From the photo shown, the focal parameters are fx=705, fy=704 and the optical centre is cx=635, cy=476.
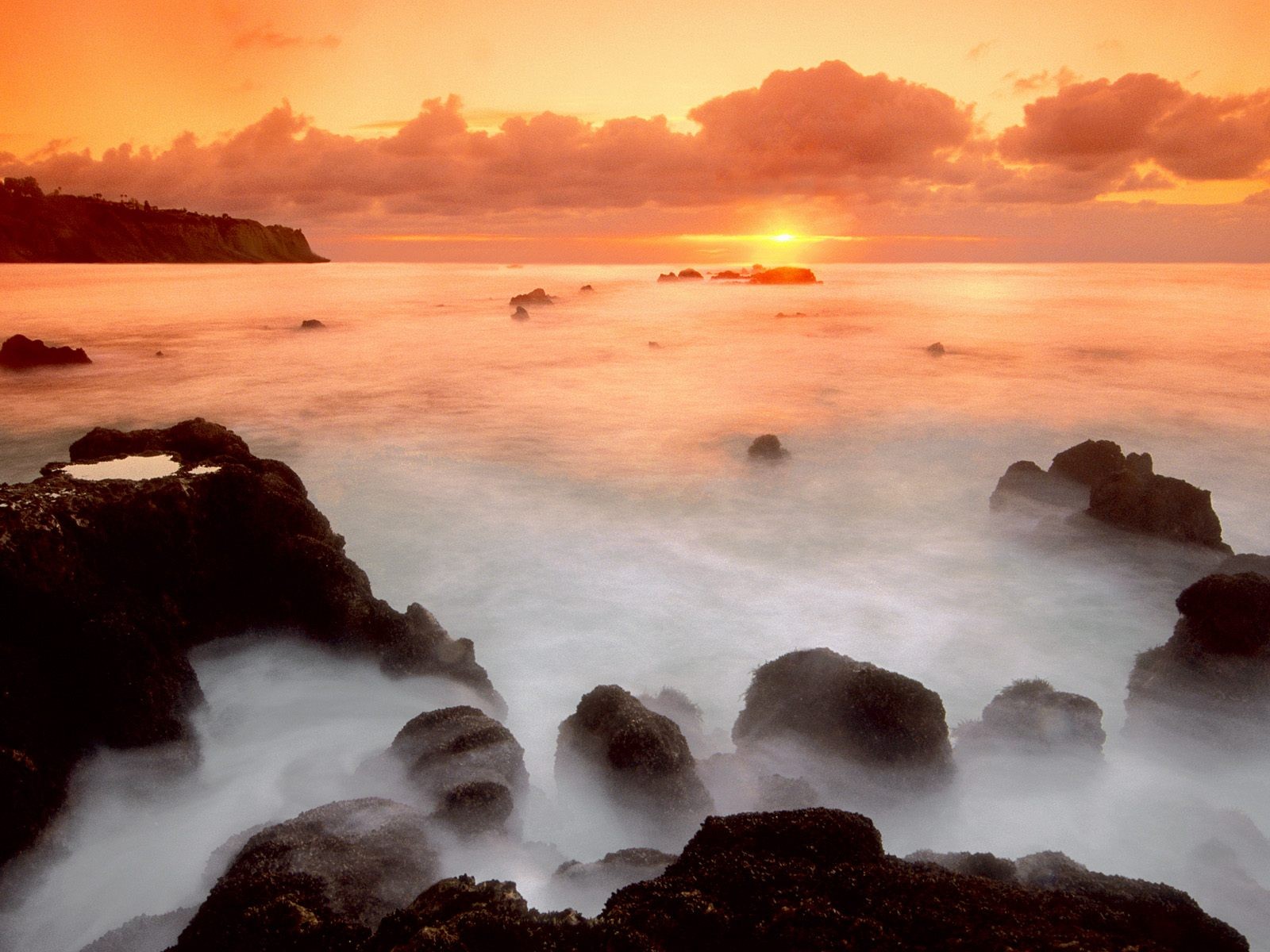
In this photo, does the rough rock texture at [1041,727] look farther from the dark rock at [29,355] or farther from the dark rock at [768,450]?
the dark rock at [29,355]

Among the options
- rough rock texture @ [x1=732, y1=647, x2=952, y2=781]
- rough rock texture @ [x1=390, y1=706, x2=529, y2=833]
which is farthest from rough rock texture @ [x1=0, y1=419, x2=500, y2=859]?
rough rock texture @ [x1=732, y1=647, x2=952, y2=781]

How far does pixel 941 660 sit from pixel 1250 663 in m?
3.46

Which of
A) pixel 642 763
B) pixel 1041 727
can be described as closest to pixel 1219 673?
pixel 1041 727

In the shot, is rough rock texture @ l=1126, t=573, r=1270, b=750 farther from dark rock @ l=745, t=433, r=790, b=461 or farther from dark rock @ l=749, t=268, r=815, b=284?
dark rock @ l=749, t=268, r=815, b=284

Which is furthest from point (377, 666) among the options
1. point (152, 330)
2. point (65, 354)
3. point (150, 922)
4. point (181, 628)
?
point (152, 330)

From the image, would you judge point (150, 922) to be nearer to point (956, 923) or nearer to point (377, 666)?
point (377, 666)

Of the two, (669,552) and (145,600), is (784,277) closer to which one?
(669,552)

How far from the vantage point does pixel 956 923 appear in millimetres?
3301

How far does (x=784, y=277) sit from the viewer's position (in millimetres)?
100250

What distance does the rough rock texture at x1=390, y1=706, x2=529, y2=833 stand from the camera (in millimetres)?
5646

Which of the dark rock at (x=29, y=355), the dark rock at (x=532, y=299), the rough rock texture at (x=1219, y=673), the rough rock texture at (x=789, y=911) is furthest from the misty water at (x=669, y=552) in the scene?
the dark rock at (x=532, y=299)

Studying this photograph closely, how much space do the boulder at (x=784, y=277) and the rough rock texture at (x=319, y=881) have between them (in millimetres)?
101063

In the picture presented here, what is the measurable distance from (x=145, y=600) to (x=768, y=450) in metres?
15.5

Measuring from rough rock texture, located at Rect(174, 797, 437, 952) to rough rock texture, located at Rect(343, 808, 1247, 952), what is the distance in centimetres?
55
